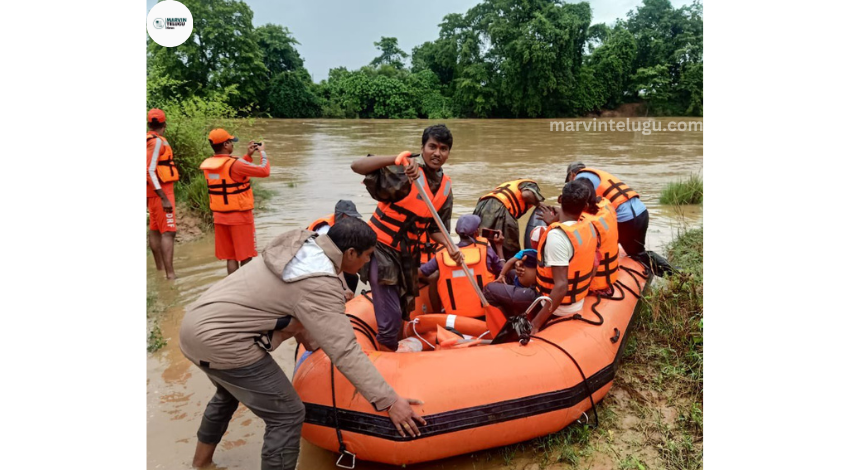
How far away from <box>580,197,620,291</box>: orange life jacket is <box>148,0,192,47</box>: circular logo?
2321mm

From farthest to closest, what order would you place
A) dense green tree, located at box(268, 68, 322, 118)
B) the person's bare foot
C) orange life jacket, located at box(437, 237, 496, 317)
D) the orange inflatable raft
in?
dense green tree, located at box(268, 68, 322, 118) < orange life jacket, located at box(437, 237, 496, 317) < the person's bare foot < the orange inflatable raft

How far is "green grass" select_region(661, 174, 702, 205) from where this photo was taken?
7328 millimetres

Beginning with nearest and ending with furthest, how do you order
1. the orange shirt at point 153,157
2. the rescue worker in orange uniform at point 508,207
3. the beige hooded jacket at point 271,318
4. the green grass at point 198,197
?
the beige hooded jacket at point 271,318, the rescue worker in orange uniform at point 508,207, the orange shirt at point 153,157, the green grass at point 198,197

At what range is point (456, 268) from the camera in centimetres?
332

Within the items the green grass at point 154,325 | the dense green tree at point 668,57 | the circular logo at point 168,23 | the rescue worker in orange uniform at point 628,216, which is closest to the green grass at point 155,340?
the green grass at point 154,325

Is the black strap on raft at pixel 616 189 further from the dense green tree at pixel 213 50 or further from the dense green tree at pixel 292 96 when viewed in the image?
the dense green tree at pixel 292 96

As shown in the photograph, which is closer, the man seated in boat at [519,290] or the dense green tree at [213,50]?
the man seated in boat at [519,290]

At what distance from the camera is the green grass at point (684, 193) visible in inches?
289

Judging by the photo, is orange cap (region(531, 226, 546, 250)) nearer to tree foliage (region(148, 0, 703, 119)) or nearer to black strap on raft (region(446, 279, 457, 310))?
black strap on raft (region(446, 279, 457, 310))

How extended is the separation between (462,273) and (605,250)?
2.70 ft

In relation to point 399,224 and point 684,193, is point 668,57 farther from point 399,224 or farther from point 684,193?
point 399,224

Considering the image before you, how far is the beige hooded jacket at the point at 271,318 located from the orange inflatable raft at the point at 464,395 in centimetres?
31

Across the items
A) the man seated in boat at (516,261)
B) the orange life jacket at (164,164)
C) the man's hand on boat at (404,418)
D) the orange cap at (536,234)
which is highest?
the orange life jacket at (164,164)

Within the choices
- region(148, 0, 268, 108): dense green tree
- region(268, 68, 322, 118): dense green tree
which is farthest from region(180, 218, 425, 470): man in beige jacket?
region(268, 68, 322, 118): dense green tree
